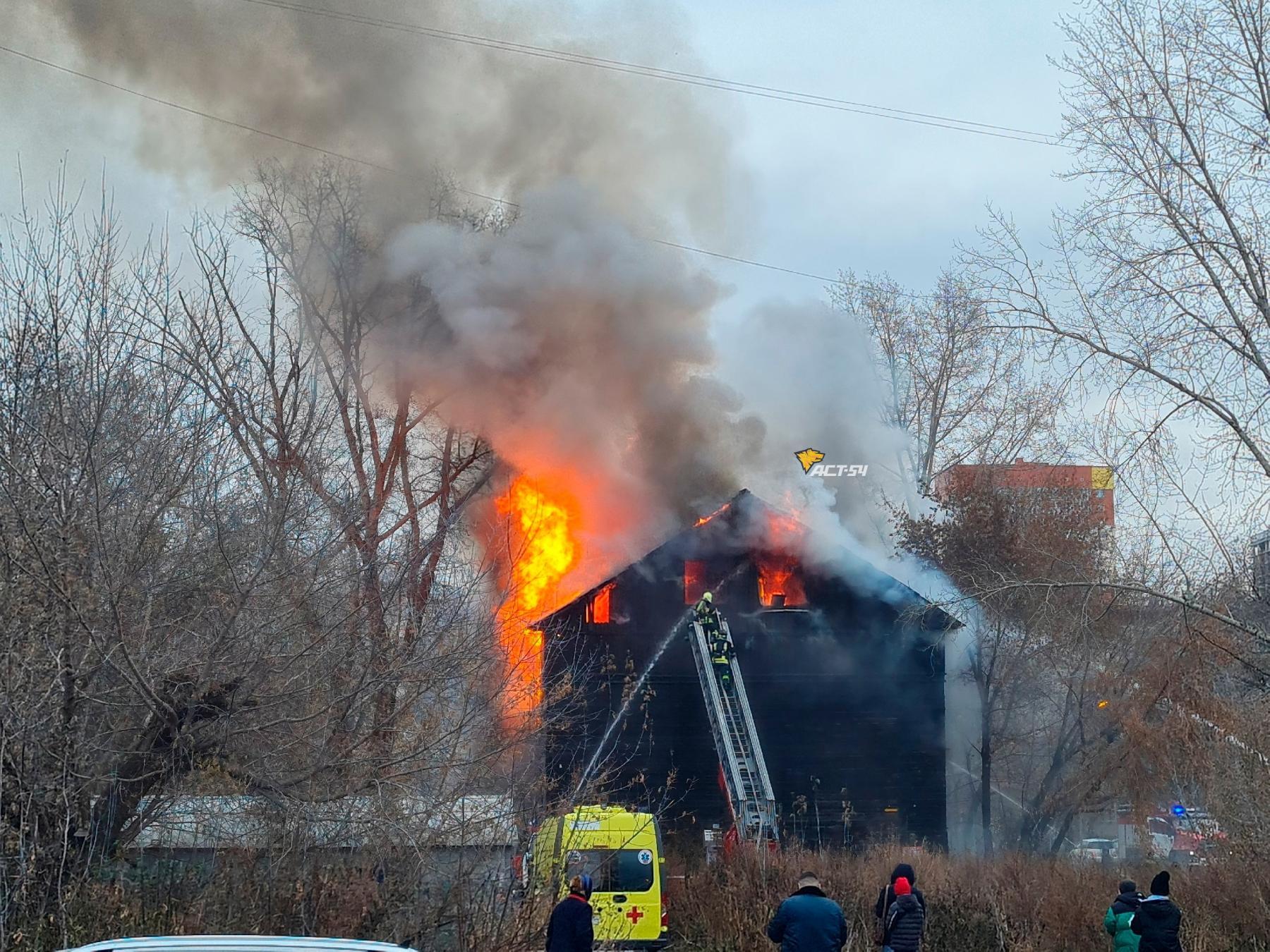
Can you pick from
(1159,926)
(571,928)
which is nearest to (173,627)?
(571,928)

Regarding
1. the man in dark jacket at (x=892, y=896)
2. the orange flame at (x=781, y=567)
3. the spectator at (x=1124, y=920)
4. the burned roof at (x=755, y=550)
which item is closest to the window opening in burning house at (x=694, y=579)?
the burned roof at (x=755, y=550)

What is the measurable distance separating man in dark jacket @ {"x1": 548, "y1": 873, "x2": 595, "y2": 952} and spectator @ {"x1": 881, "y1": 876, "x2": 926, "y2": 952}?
3210 mm

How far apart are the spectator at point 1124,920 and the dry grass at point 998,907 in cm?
138

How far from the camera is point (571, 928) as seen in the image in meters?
8.51

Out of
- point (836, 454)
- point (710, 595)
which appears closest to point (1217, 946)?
point (710, 595)

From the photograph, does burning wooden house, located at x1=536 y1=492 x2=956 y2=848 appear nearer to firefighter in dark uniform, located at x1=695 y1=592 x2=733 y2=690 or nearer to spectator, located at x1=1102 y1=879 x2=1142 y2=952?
firefighter in dark uniform, located at x1=695 y1=592 x2=733 y2=690

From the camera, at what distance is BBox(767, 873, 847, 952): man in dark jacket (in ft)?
Answer: 27.8

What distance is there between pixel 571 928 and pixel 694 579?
677 inches

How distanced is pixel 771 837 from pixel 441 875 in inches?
437

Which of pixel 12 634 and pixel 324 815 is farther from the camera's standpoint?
pixel 324 815

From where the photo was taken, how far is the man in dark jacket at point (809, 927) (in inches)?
334

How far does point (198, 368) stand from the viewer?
1149 centimetres

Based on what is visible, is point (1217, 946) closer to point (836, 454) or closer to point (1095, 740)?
point (1095, 740)

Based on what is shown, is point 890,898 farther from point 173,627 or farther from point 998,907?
point 173,627
